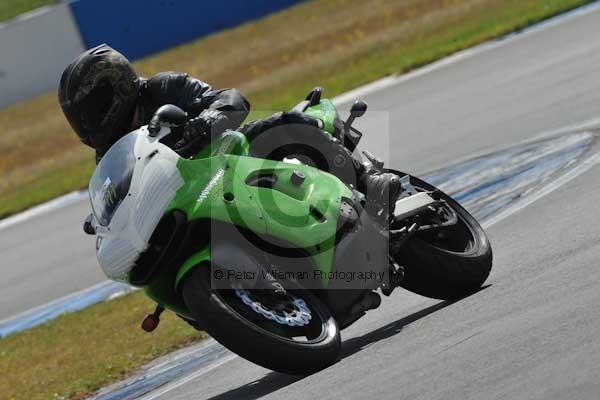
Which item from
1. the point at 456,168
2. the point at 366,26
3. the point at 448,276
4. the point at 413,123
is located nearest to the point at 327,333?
the point at 448,276

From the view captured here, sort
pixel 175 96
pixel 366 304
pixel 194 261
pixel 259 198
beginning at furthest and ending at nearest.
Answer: pixel 175 96 < pixel 366 304 < pixel 259 198 < pixel 194 261

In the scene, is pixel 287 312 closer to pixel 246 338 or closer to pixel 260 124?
pixel 246 338

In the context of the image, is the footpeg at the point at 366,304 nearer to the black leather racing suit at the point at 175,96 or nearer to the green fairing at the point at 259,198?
the green fairing at the point at 259,198

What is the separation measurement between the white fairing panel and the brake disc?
1.66ft

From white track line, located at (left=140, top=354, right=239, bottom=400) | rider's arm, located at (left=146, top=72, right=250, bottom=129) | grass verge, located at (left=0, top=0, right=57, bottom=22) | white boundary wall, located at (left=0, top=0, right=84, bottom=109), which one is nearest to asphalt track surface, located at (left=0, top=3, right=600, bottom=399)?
white track line, located at (left=140, top=354, right=239, bottom=400)

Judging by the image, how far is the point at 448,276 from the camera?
6.08m

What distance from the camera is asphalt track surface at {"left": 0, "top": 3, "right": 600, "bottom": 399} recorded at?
4301 millimetres

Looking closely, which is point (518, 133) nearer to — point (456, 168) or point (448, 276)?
point (456, 168)

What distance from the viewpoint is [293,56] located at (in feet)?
76.6

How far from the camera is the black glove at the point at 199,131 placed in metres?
5.50

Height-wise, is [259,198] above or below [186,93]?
below

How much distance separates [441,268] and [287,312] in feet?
3.83

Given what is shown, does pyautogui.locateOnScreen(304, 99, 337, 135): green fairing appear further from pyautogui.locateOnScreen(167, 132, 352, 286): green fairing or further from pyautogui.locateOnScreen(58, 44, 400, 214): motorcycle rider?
pyautogui.locateOnScreen(167, 132, 352, 286): green fairing

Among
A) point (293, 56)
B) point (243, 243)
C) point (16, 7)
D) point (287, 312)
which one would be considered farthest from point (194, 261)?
point (16, 7)
